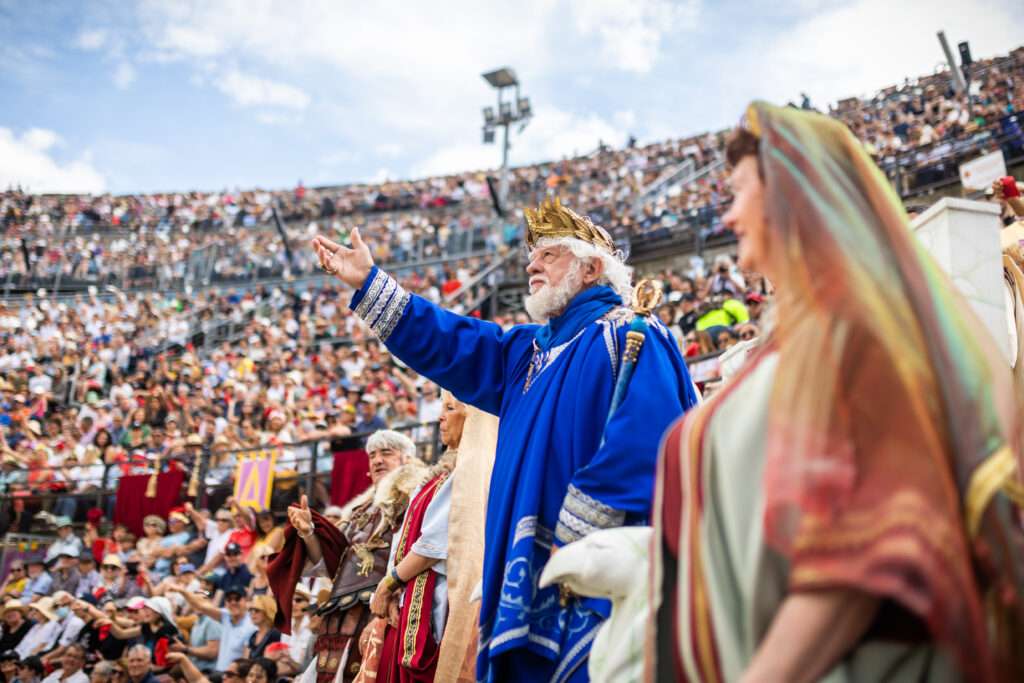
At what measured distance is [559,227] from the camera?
11.0 feet

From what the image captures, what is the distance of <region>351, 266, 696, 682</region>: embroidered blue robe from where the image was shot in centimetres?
243

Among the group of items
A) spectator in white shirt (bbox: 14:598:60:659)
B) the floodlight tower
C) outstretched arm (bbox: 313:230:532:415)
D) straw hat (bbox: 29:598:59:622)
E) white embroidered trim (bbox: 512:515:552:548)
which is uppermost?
the floodlight tower

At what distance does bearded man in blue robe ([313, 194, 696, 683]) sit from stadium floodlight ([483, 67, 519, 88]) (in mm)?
14322

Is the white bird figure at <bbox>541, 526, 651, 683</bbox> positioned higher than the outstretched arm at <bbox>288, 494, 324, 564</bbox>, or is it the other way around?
the white bird figure at <bbox>541, 526, 651, 683</bbox>

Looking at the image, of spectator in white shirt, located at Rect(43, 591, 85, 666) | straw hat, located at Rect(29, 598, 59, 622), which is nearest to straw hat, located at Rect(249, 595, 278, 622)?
spectator in white shirt, located at Rect(43, 591, 85, 666)

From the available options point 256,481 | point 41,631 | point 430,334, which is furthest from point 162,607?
point 430,334

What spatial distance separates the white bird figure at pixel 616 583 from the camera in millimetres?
1710

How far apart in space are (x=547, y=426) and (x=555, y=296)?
584 millimetres

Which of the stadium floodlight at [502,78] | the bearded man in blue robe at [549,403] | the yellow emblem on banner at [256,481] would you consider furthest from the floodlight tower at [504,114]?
the bearded man in blue robe at [549,403]

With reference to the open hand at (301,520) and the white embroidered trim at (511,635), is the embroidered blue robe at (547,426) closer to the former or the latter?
the white embroidered trim at (511,635)

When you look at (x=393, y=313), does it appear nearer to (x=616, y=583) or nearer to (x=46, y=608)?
(x=616, y=583)

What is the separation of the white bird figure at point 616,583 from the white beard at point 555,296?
1.53 m

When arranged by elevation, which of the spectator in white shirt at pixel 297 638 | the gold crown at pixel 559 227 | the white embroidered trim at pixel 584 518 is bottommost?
the spectator in white shirt at pixel 297 638

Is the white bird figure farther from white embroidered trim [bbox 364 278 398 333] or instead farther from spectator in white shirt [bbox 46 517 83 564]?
spectator in white shirt [bbox 46 517 83 564]
